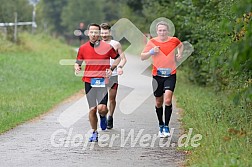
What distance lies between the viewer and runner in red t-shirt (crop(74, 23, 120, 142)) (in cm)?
1157

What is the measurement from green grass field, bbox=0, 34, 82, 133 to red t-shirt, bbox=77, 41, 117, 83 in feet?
7.88

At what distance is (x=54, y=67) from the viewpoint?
32000mm

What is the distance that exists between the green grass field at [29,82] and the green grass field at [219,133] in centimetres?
365

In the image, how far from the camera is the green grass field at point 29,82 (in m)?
16.2

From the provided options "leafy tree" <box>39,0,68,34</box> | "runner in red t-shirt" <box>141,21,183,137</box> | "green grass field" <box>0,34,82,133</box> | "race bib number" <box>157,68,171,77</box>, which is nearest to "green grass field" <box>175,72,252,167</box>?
"runner in red t-shirt" <box>141,21,183,137</box>

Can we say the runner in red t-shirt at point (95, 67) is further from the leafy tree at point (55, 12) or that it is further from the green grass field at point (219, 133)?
the leafy tree at point (55, 12)

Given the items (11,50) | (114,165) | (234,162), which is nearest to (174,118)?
(114,165)

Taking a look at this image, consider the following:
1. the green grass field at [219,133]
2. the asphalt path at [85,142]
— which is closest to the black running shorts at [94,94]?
the asphalt path at [85,142]

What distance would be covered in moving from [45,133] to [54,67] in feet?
63.5

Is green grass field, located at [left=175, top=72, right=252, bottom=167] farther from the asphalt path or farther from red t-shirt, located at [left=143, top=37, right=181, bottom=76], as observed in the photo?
red t-shirt, located at [left=143, top=37, right=181, bottom=76]

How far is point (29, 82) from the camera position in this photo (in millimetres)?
24141

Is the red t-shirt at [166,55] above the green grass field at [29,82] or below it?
above

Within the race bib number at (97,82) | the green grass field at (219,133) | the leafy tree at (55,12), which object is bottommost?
the leafy tree at (55,12)

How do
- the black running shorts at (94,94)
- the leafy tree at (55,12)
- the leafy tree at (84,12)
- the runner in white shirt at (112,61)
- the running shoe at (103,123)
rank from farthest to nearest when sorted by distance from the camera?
1. the leafy tree at (55,12)
2. the leafy tree at (84,12)
3. the running shoe at (103,123)
4. the runner in white shirt at (112,61)
5. the black running shorts at (94,94)
